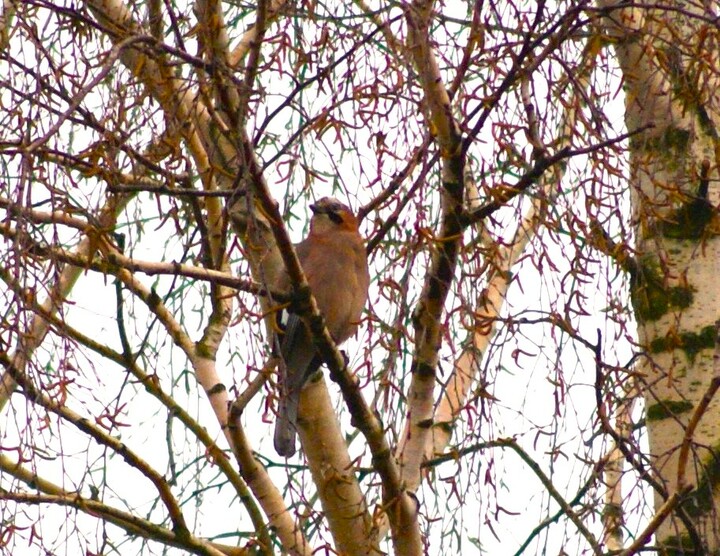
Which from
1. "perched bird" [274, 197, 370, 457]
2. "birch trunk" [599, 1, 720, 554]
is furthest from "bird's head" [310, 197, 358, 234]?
"birch trunk" [599, 1, 720, 554]

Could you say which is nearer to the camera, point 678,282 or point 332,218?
point 678,282

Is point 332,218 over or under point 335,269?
over

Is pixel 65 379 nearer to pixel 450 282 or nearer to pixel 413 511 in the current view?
pixel 450 282

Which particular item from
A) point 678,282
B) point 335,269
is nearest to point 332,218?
point 335,269

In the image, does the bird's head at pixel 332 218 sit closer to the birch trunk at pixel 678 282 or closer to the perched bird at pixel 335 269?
the perched bird at pixel 335 269

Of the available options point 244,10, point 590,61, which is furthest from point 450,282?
point 244,10

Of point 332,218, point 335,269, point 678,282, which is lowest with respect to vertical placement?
point 678,282

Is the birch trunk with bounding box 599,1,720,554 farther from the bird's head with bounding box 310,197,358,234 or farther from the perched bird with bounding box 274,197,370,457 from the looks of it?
the bird's head with bounding box 310,197,358,234

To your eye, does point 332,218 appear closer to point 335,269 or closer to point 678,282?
point 335,269

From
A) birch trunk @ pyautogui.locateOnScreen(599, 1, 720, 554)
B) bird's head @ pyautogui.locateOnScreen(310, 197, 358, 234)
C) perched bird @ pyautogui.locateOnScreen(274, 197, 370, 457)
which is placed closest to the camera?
birch trunk @ pyautogui.locateOnScreen(599, 1, 720, 554)

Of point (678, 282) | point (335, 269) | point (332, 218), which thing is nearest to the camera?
point (678, 282)

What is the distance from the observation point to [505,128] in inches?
113

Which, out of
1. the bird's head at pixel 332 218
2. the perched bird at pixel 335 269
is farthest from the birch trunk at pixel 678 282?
the bird's head at pixel 332 218

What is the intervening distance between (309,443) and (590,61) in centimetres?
155
